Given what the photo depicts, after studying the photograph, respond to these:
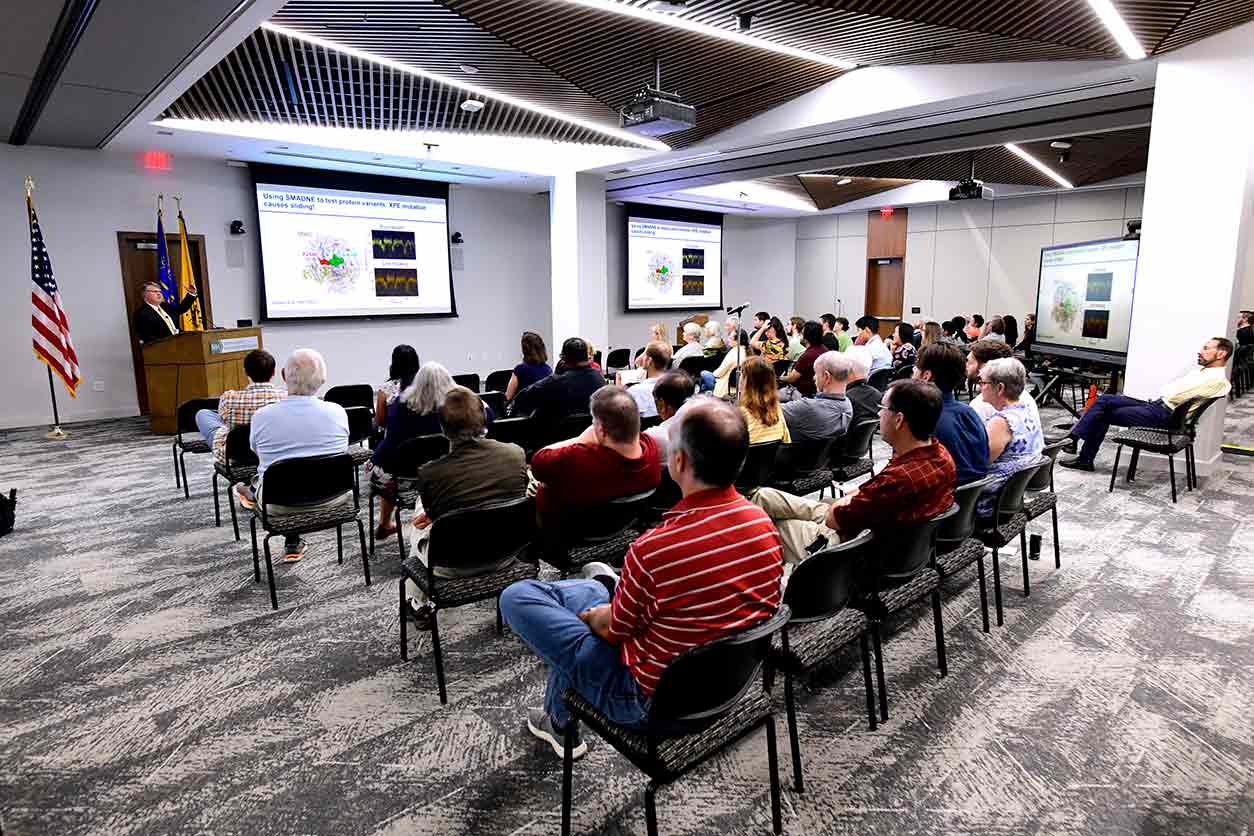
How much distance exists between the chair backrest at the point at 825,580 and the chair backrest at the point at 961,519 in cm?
70

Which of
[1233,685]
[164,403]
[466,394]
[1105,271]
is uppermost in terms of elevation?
[1105,271]

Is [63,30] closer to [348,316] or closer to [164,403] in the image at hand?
[164,403]

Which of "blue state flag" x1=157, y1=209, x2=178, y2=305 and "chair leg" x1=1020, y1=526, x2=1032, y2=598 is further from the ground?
"blue state flag" x1=157, y1=209, x2=178, y2=305

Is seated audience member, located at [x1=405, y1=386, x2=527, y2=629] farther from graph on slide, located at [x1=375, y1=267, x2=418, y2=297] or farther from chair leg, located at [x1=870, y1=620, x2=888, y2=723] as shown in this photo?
graph on slide, located at [x1=375, y1=267, x2=418, y2=297]

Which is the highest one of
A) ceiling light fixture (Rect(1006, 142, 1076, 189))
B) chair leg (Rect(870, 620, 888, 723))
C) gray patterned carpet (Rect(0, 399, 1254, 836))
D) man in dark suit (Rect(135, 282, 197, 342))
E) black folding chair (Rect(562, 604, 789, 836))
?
ceiling light fixture (Rect(1006, 142, 1076, 189))

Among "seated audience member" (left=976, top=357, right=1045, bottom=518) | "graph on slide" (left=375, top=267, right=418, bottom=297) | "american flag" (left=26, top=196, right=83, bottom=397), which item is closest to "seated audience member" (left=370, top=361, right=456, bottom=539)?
"seated audience member" (left=976, top=357, right=1045, bottom=518)

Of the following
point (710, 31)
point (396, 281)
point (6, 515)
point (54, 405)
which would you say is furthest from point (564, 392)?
point (396, 281)

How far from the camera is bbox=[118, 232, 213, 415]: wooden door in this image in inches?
349

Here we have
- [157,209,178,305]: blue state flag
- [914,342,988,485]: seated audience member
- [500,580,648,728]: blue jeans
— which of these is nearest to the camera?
[500,580,648,728]: blue jeans

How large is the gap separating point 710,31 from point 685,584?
18.0ft

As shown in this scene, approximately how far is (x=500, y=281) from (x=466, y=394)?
10148 millimetres

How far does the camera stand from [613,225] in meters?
14.2

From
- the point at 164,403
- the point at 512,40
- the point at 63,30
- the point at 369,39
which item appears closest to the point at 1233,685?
the point at 512,40

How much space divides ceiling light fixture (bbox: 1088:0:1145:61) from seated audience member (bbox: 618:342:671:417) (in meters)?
3.65
